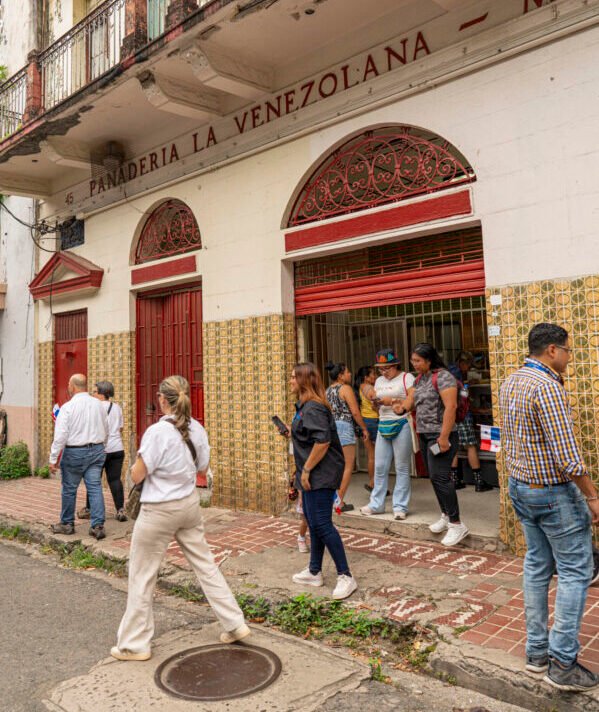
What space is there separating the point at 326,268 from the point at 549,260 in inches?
114

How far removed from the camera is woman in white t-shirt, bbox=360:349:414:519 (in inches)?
251

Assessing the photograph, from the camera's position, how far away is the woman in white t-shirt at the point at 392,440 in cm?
639

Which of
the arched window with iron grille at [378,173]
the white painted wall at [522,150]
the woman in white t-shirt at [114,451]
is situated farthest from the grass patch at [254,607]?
the arched window with iron grille at [378,173]

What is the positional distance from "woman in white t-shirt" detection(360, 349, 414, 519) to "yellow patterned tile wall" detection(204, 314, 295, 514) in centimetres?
122

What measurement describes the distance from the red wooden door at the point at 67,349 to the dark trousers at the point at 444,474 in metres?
7.17

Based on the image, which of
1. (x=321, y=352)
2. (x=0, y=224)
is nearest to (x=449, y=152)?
(x=321, y=352)

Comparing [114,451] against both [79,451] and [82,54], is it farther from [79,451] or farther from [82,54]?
[82,54]

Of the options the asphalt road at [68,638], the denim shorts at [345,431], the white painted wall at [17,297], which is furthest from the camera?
the white painted wall at [17,297]

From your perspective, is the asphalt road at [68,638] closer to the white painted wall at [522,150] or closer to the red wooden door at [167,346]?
the red wooden door at [167,346]

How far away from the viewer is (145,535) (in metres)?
3.89

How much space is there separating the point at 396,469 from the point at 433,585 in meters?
1.73

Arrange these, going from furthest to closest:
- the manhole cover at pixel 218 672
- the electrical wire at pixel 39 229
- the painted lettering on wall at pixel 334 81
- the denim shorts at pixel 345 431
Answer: the electrical wire at pixel 39 229
the denim shorts at pixel 345 431
the painted lettering on wall at pixel 334 81
the manhole cover at pixel 218 672

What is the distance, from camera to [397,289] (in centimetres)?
655

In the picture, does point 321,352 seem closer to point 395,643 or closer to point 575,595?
point 395,643
